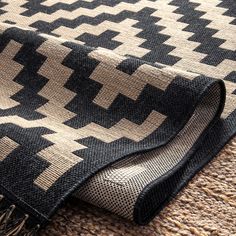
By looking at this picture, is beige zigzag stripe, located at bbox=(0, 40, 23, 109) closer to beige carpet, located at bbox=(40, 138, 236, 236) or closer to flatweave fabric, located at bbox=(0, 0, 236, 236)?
flatweave fabric, located at bbox=(0, 0, 236, 236)

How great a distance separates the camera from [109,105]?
779mm

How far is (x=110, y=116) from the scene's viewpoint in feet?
2.50

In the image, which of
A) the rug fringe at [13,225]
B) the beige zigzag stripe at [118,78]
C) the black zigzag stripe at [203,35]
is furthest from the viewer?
the black zigzag stripe at [203,35]

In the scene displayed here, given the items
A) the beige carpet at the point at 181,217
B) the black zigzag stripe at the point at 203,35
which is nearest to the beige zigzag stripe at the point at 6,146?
the beige carpet at the point at 181,217

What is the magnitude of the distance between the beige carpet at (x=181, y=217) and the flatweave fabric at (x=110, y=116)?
16 millimetres

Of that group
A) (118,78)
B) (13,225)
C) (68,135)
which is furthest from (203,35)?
(13,225)

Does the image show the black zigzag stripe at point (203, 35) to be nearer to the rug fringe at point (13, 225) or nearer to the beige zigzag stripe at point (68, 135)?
the beige zigzag stripe at point (68, 135)

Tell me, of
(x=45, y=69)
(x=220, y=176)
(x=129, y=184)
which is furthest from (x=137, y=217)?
(x=45, y=69)

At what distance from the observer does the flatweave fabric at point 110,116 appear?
0.61 meters

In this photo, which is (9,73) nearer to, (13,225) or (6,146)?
(6,146)

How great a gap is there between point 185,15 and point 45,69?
443 mm

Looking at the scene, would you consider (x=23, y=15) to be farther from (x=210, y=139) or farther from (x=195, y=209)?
(x=195, y=209)

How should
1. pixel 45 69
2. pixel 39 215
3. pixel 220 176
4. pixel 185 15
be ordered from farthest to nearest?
pixel 185 15 < pixel 45 69 < pixel 220 176 < pixel 39 215

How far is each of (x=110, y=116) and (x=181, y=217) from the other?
209mm
